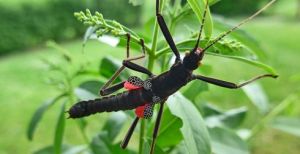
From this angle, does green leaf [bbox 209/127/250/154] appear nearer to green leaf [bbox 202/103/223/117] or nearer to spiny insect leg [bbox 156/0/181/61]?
green leaf [bbox 202/103/223/117]

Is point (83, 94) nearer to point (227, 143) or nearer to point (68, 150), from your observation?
point (68, 150)

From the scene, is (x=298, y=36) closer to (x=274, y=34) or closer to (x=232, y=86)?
(x=274, y=34)

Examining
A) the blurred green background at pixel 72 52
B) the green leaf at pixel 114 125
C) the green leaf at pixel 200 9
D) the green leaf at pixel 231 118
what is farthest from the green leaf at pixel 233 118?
the blurred green background at pixel 72 52

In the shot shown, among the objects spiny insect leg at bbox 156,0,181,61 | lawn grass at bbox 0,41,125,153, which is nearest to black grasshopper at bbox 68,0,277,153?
spiny insect leg at bbox 156,0,181,61

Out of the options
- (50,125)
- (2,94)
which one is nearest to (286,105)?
(50,125)

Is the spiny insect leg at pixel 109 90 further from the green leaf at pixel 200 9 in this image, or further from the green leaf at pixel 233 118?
the green leaf at pixel 233 118

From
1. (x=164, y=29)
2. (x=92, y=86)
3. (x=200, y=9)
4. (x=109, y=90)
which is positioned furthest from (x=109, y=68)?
(x=200, y=9)
